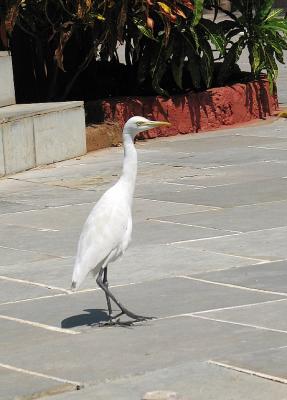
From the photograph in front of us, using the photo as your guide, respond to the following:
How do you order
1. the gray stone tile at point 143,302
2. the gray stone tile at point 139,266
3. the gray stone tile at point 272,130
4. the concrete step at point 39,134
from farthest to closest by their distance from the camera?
the gray stone tile at point 272,130 → the concrete step at point 39,134 → the gray stone tile at point 139,266 → the gray stone tile at point 143,302

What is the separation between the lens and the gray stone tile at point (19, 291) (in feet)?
30.6

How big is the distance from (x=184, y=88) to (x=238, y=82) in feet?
2.97

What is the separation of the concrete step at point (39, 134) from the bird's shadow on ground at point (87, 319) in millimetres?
7022

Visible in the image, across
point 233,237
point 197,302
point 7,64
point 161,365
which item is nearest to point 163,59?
point 7,64

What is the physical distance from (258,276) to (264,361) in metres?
2.58

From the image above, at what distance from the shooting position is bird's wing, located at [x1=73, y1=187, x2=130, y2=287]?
8219mm

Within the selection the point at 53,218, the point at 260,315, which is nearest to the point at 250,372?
the point at 260,315

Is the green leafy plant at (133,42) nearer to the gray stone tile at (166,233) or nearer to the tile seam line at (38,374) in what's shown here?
the gray stone tile at (166,233)

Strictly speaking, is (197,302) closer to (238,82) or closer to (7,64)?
(7,64)

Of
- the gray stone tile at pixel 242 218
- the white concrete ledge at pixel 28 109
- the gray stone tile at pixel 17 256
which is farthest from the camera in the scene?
the white concrete ledge at pixel 28 109

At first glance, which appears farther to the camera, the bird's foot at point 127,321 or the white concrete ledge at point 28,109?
the white concrete ledge at point 28,109

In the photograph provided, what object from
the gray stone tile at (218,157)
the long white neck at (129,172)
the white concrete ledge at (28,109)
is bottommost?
the gray stone tile at (218,157)

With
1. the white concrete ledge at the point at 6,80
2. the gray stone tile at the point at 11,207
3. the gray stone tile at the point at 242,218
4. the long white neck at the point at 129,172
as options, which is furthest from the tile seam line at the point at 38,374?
the white concrete ledge at the point at 6,80

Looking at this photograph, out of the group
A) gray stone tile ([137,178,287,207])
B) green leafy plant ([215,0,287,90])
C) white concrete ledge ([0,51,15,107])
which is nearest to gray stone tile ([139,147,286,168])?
gray stone tile ([137,178,287,207])
